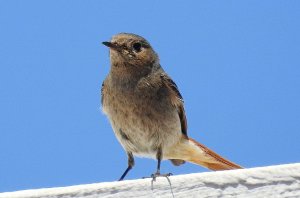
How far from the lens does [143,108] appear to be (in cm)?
451

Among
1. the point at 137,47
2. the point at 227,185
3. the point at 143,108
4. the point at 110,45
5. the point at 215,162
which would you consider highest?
the point at 137,47

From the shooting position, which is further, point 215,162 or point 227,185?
point 215,162

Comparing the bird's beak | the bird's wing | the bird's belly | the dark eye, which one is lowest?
the bird's belly

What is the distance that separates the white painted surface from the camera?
6.99ft

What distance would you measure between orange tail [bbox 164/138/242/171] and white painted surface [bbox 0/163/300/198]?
7.95 feet

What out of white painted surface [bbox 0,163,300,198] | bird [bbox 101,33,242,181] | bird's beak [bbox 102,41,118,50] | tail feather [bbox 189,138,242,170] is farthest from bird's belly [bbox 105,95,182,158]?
white painted surface [bbox 0,163,300,198]

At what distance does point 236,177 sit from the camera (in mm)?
2158

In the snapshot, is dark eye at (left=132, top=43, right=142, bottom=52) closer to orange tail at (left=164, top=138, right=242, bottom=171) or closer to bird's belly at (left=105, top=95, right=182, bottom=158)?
bird's belly at (left=105, top=95, right=182, bottom=158)

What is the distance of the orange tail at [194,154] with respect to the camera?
183 inches

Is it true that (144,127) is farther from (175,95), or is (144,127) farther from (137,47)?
(137,47)

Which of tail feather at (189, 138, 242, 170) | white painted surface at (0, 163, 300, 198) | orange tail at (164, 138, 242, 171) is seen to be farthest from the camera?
orange tail at (164, 138, 242, 171)

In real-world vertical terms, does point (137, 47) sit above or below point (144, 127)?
above

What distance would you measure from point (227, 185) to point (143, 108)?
2380 millimetres

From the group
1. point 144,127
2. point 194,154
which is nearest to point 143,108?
point 144,127
